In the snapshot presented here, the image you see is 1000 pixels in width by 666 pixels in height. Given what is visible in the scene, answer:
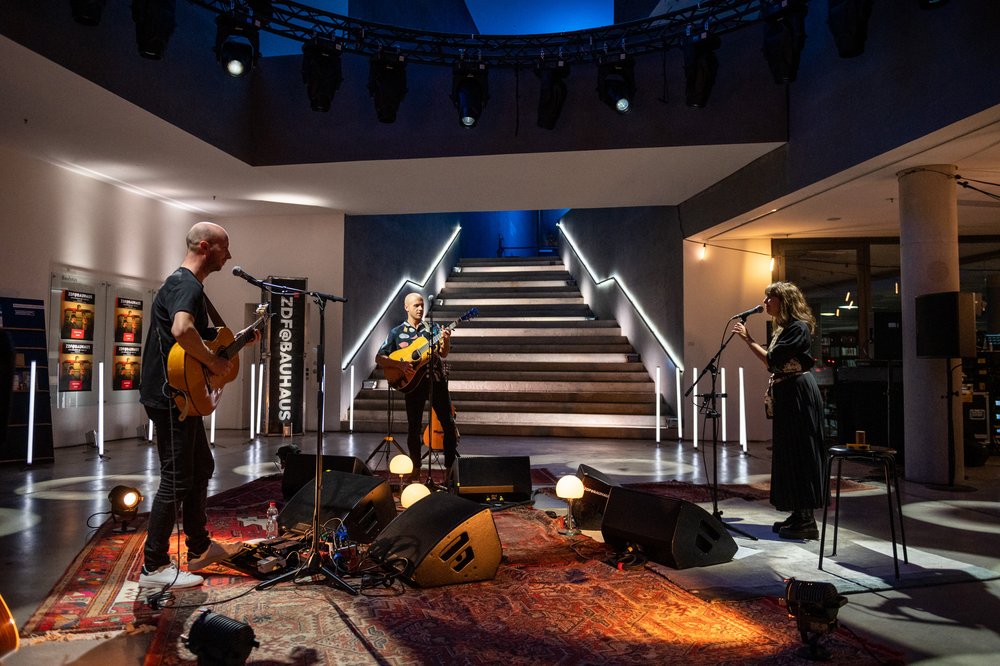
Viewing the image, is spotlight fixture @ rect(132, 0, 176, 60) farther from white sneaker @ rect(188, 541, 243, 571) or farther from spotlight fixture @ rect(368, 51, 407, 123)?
white sneaker @ rect(188, 541, 243, 571)

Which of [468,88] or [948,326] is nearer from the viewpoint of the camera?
[948,326]

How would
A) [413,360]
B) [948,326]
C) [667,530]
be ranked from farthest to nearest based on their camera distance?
[948,326], [413,360], [667,530]

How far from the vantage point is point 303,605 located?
283cm

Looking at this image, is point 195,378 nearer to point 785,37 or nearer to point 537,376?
point 785,37

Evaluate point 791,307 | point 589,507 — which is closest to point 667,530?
point 589,507

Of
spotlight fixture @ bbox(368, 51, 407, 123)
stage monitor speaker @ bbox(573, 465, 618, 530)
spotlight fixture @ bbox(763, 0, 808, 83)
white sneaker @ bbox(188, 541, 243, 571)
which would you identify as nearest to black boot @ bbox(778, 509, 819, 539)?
stage monitor speaker @ bbox(573, 465, 618, 530)

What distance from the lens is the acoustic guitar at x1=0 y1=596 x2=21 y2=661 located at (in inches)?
56.7

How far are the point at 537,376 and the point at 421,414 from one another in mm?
5106

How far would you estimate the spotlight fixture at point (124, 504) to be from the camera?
A: 3.98 metres

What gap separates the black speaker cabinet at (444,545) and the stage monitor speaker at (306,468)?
1.22m

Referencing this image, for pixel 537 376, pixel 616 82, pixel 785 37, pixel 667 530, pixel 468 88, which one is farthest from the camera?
pixel 537 376

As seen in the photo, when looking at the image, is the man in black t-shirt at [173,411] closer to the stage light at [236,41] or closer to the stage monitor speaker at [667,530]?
the stage monitor speaker at [667,530]

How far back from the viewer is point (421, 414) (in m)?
5.50

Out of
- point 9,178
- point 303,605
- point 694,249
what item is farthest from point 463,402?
point 303,605
